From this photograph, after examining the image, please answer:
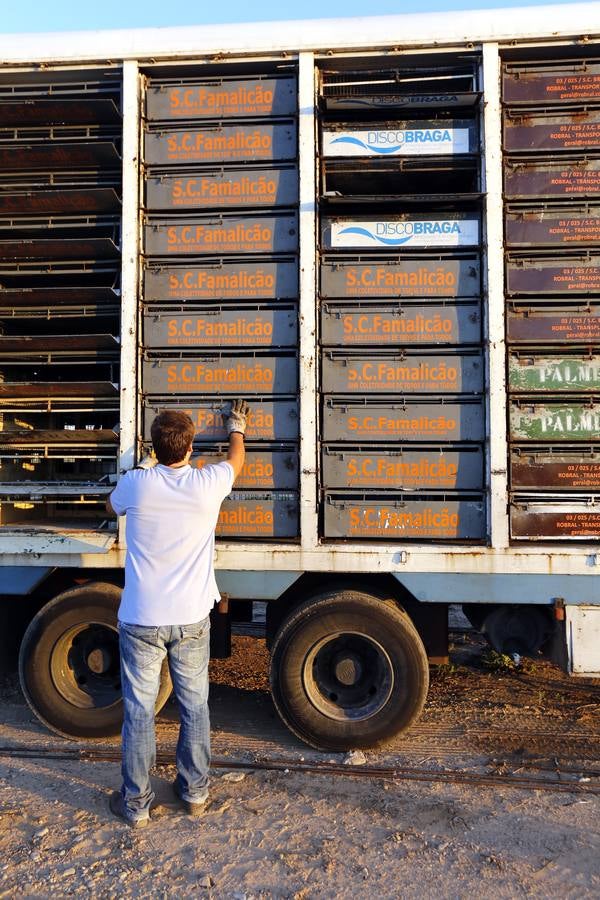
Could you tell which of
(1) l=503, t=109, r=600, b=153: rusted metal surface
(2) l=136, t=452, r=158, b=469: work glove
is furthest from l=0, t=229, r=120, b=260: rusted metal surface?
(1) l=503, t=109, r=600, b=153: rusted metal surface

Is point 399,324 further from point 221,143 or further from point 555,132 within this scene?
point 221,143

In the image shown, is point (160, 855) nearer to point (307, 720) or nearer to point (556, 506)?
point (307, 720)

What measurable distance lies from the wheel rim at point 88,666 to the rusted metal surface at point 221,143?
339 centimetres

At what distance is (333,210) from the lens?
4.09m

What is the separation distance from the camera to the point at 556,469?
3.86 m

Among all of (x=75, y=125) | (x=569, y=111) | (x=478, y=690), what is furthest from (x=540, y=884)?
(x=75, y=125)

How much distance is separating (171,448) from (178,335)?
4.14 ft

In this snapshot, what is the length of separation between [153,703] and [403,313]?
9.55ft

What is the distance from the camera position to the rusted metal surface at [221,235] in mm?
4098

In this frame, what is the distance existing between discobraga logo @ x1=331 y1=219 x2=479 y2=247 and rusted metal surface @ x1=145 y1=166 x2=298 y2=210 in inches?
17.6

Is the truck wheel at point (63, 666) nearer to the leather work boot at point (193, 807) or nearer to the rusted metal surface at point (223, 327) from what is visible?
the leather work boot at point (193, 807)

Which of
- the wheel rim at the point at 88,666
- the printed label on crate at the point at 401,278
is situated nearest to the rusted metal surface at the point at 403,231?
the printed label on crate at the point at 401,278

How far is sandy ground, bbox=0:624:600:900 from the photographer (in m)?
2.61

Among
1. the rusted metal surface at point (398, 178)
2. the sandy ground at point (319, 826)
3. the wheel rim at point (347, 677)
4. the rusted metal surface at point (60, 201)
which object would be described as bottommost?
the sandy ground at point (319, 826)
